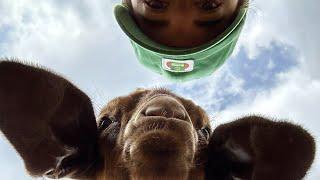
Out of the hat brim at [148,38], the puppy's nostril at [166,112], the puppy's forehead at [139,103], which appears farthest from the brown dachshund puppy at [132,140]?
the hat brim at [148,38]

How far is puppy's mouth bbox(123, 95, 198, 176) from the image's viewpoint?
2.85 metres

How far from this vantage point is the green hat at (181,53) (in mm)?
3727

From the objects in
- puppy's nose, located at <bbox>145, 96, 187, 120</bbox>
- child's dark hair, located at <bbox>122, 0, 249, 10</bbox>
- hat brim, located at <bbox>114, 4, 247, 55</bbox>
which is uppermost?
child's dark hair, located at <bbox>122, 0, 249, 10</bbox>

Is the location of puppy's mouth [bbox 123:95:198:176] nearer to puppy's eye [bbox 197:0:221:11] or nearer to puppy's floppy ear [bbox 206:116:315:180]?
puppy's floppy ear [bbox 206:116:315:180]

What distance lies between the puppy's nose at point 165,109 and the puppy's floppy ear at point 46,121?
0.38 m

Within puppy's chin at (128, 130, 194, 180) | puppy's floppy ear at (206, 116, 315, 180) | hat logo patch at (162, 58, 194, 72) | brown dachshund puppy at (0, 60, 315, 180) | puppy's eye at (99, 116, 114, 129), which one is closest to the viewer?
puppy's chin at (128, 130, 194, 180)

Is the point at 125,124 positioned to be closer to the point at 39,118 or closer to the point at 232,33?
the point at 39,118

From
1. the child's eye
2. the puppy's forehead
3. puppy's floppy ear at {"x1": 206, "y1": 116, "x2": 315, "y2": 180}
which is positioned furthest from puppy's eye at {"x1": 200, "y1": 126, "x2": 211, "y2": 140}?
the child's eye

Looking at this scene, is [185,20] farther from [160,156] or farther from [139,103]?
[160,156]

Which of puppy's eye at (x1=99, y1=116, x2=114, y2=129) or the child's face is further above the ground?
the child's face

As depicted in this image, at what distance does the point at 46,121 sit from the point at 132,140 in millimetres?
448

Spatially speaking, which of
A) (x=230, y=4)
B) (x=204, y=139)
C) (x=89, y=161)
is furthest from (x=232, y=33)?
A: (x=89, y=161)

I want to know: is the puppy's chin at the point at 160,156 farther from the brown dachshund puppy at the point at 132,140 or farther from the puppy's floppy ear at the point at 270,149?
the puppy's floppy ear at the point at 270,149

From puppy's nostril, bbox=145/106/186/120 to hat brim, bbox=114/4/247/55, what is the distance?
0.55 m
